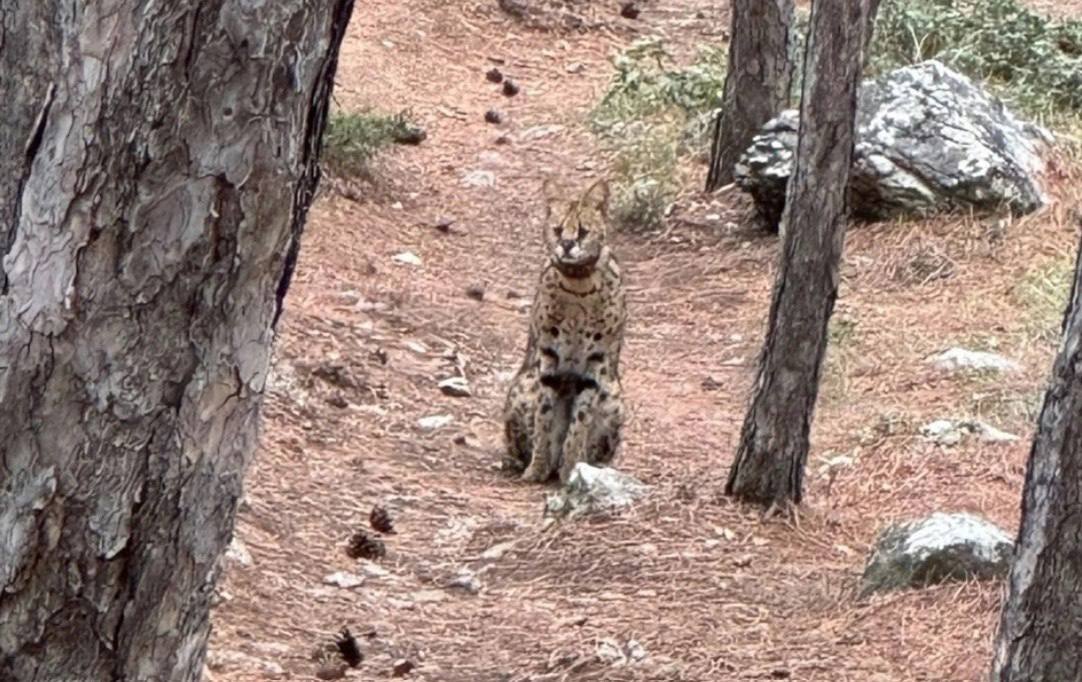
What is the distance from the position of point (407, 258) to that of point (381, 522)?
406 centimetres

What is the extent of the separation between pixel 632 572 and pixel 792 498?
0.80m

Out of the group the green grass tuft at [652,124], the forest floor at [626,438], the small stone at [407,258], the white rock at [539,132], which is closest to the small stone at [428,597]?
the forest floor at [626,438]

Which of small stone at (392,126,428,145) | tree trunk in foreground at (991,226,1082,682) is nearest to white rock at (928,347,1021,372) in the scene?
small stone at (392,126,428,145)

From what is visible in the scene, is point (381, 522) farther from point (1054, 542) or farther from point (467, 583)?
point (1054, 542)

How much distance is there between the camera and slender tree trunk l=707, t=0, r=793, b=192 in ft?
40.1

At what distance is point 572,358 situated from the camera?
8500 mm

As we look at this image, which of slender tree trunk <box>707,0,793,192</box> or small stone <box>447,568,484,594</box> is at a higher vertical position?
slender tree trunk <box>707,0,793,192</box>

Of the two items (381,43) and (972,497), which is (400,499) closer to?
(972,497)

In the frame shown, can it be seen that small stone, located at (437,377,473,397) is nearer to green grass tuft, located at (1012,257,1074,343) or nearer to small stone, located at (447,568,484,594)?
small stone, located at (447,568,484,594)

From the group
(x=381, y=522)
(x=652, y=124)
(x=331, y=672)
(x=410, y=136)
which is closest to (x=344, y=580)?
(x=381, y=522)

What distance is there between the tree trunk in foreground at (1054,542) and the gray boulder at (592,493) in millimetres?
3846

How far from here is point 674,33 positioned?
16.4 metres

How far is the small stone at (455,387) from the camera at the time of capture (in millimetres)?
9477

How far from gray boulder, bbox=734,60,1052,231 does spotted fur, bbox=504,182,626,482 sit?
2.82m
